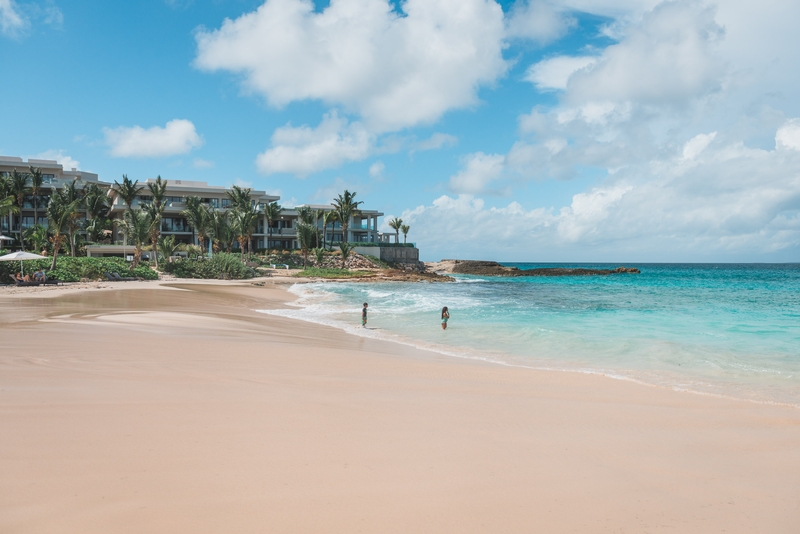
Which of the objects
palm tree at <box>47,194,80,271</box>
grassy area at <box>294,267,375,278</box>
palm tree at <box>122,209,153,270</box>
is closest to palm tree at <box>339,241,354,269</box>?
grassy area at <box>294,267,375,278</box>

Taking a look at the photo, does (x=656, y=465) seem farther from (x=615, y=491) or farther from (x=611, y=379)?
(x=611, y=379)

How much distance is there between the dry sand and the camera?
348cm

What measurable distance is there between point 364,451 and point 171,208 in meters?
65.1

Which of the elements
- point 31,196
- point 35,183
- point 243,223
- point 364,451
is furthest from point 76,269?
point 31,196

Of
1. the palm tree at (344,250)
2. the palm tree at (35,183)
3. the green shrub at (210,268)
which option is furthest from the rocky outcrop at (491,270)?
the palm tree at (35,183)

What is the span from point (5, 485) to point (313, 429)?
2497mm

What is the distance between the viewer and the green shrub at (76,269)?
2850 centimetres

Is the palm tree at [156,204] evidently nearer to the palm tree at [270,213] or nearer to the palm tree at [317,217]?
the palm tree at [270,213]

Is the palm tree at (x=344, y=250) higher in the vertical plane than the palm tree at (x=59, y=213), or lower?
lower

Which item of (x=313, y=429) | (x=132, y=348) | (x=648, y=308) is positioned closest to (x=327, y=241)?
(x=648, y=308)

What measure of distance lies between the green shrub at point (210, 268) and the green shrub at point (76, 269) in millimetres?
4854

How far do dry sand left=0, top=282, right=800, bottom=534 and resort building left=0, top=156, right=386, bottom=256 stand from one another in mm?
51224

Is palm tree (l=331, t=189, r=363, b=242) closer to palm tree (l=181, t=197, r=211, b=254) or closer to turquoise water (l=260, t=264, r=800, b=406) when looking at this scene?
palm tree (l=181, t=197, r=211, b=254)

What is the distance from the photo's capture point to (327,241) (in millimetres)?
78000
